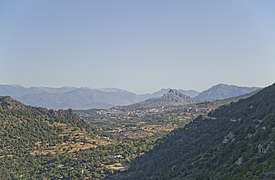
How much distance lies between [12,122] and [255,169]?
10660cm

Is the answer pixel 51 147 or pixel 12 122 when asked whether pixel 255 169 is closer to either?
pixel 51 147

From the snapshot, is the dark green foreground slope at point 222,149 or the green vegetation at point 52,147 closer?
the dark green foreground slope at point 222,149

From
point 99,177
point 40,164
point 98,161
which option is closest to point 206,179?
point 99,177

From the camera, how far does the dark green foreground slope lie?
44.0 metres

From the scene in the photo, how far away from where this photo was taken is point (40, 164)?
4210 inches

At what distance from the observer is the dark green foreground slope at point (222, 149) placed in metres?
44.0

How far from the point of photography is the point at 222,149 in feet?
194

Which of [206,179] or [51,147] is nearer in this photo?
[206,179]

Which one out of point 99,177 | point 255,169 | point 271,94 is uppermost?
point 271,94

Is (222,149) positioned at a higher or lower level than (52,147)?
higher

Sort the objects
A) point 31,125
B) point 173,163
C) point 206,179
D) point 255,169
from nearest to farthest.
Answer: point 255,169 → point 206,179 → point 173,163 → point 31,125

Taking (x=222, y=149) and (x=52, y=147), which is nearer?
(x=222, y=149)

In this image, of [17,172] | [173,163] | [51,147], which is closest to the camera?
[173,163]

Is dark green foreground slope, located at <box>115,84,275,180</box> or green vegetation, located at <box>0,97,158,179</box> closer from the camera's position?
dark green foreground slope, located at <box>115,84,275,180</box>
